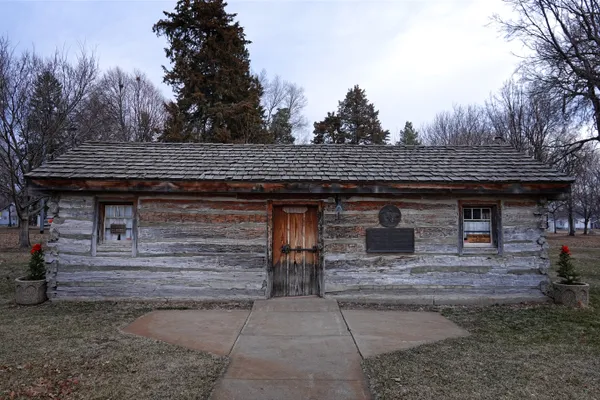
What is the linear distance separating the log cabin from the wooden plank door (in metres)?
0.02

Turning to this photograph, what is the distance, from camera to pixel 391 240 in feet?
26.2

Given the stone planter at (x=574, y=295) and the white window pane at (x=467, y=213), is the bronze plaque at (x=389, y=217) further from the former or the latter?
the stone planter at (x=574, y=295)

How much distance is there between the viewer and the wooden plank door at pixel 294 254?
8211 millimetres

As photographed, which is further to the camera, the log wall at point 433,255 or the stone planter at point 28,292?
the log wall at point 433,255

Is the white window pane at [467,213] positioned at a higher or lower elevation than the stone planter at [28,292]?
higher

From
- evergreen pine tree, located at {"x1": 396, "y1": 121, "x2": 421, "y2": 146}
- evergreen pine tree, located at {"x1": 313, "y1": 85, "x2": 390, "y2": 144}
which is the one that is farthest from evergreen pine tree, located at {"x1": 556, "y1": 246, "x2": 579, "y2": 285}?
evergreen pine tree, located at {"x1": 396, "y1": 121, "x2": 421, "y2": 146}

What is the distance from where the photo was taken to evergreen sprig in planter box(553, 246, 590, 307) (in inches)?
300

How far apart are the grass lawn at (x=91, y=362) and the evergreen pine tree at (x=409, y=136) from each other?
37101mm

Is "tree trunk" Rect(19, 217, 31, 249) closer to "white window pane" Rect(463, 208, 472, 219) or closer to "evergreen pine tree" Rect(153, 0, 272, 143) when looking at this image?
"evergreen pine tree" Rect(153, 0, 272, 143)

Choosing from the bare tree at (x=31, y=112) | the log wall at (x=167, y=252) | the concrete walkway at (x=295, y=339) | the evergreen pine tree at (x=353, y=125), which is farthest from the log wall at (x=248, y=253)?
the evergreen pine tree at (x=353, y=125)

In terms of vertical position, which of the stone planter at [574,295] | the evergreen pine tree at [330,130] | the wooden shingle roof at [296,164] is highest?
the evergreen pine tree at [330,130]

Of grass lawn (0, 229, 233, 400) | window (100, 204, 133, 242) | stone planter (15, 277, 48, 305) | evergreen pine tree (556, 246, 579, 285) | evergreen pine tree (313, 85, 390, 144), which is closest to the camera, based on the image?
grass lawn (0, 229, 233, 400)

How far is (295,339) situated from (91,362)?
285cm

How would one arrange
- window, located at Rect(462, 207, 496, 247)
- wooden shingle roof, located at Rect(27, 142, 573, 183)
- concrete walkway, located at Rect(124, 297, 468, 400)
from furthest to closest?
window, located at Rect(462, 207, 496, 247), wooden shingle roof, located at Rect(27, 142, 573, 183), concrete walkway, located at Rect(124, 297, 468, 400)
